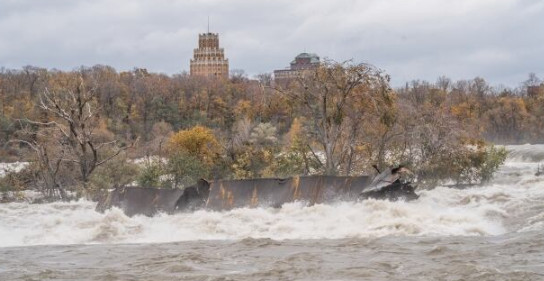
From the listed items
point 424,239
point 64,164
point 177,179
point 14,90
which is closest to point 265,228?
point 424,239

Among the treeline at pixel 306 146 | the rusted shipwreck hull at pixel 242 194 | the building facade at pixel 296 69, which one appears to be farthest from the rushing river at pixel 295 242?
the building facade at pixel 296 69

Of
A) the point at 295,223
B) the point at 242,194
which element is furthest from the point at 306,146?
the point at 295,223

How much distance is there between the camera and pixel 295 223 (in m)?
17.2

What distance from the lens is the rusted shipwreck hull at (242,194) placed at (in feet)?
61.6

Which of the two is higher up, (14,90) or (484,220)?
(14,90)

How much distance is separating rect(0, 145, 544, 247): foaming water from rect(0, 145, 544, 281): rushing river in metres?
0.03

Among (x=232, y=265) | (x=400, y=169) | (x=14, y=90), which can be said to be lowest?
(x=232, y=265)

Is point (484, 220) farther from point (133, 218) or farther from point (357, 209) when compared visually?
point (133, 218)

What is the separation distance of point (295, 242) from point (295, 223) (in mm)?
1909

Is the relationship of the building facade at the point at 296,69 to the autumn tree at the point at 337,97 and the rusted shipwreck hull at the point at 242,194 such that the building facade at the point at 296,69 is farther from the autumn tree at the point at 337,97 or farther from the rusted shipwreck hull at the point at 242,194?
the rusted shipwreck hull at the point at 242,194

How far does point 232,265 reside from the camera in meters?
12.9

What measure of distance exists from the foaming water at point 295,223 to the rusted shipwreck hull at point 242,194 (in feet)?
1.13

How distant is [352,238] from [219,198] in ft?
16.3

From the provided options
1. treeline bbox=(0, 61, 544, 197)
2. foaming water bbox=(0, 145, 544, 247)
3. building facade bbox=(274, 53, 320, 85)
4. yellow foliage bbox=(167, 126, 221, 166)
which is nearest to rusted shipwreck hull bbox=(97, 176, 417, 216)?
foaming water bbox=(0, 145, 544, 247)
